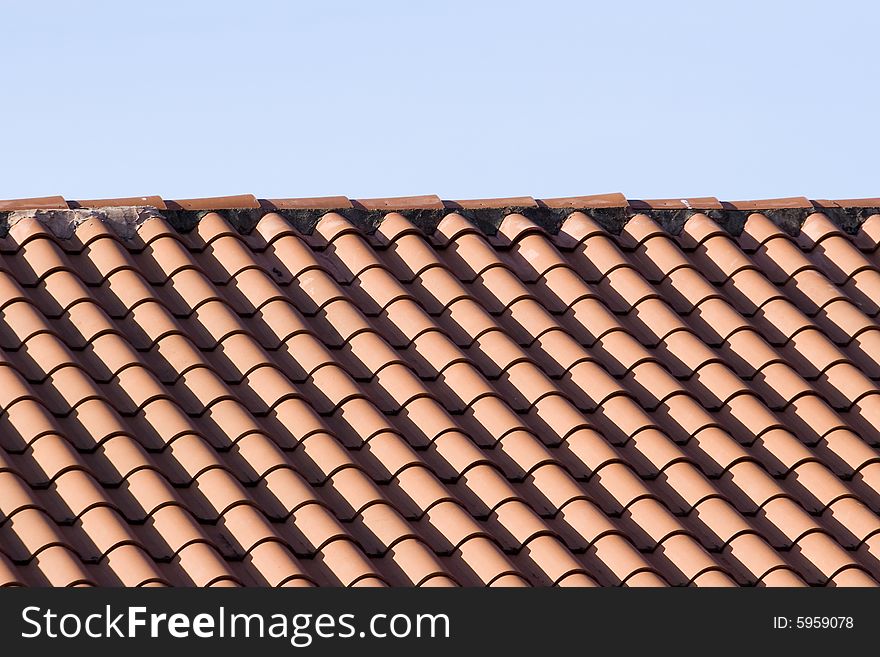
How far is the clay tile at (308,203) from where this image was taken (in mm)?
7754

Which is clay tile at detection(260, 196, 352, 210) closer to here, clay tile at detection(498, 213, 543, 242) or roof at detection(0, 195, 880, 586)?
roof at detection(0, 195, 880, 586)

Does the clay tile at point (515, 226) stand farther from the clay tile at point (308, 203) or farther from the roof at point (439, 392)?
the clay tile at point (308, 203)

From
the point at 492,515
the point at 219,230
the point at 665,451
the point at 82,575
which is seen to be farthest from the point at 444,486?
the point at 219,230

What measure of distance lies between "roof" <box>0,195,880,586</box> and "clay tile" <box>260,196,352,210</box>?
15mm

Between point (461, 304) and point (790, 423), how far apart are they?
68.5 inches

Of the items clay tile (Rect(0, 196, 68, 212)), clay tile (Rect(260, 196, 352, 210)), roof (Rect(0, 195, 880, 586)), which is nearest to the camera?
roof (Rect(0, 195, 880, 586))

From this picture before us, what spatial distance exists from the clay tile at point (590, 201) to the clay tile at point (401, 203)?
24.6 inches

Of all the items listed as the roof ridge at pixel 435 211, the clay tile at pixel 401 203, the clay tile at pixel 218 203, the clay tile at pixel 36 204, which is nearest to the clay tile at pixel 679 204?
the roof ridge at pixel 435 211

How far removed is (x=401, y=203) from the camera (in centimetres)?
788

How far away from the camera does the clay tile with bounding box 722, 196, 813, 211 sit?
821 centimetres

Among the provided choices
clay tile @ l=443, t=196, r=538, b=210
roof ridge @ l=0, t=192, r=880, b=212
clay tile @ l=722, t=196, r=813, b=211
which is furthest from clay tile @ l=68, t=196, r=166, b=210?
clay tile @ l=722, t=196, r=813, b=211

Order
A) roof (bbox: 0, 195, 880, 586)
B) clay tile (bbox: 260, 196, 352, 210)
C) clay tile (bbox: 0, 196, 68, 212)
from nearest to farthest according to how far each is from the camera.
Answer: roof (bbox: 0, 195, 880, 586) < clay tile (bbox: 0, 196, 68, 212) < clay tile (bbox: 260, 196, 352, 210)

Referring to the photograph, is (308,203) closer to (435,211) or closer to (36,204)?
(435,211)

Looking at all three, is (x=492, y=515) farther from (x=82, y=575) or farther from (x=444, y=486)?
(x=82, y=575)
